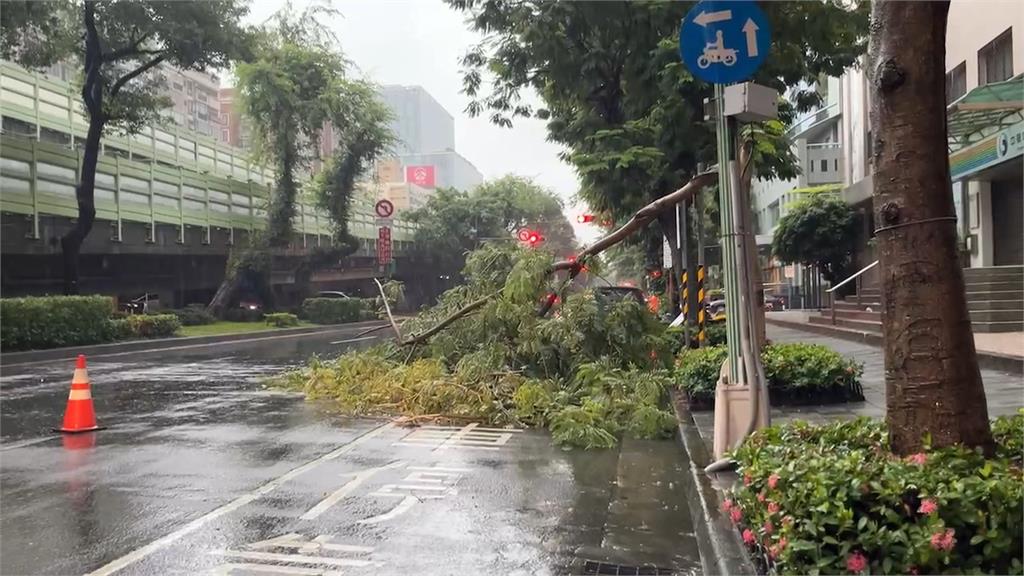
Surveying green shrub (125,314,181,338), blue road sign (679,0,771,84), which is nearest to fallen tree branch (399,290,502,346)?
blue road sign (679,0,771,84)

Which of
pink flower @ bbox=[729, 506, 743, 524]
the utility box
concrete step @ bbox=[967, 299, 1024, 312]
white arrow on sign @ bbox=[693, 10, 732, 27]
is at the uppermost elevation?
white arrow on sign @ bbox=[693, 10, 732, 27]

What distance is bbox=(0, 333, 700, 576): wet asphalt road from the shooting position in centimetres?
493

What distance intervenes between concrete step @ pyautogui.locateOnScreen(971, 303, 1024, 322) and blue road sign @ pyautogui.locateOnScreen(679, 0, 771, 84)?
37.4 feet

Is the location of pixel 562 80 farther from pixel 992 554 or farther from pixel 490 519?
pixel 992 554

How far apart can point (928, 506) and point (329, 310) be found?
36.1 metres

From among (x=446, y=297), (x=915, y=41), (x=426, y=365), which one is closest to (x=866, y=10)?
(x=446, y=297)

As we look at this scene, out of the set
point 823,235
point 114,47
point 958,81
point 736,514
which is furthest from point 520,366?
point 823,235

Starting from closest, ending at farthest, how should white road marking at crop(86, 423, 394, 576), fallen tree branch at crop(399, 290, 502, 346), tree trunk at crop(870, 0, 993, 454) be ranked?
tree trunk at crop(870, 0, 993, 454), white road marking at crop(86, 423, 394, 576), fallen tree branch at crop(399, 290, 502, 346)

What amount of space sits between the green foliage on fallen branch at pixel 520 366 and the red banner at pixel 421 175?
52711 mm

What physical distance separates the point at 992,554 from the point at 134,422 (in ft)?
29.8

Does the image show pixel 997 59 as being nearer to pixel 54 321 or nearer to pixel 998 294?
pixel 998 294

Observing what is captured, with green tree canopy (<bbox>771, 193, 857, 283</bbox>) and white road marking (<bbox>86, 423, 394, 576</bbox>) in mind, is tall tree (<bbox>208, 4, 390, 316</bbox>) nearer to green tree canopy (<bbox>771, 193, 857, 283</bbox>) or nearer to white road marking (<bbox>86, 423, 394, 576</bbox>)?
green tree canopy (<bbox>771, 193, 857, 283</bbox>)

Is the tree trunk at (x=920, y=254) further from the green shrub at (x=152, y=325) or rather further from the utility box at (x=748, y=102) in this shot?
the green shrub at (x=152, y=325)

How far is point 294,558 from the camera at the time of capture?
16.0 ft
